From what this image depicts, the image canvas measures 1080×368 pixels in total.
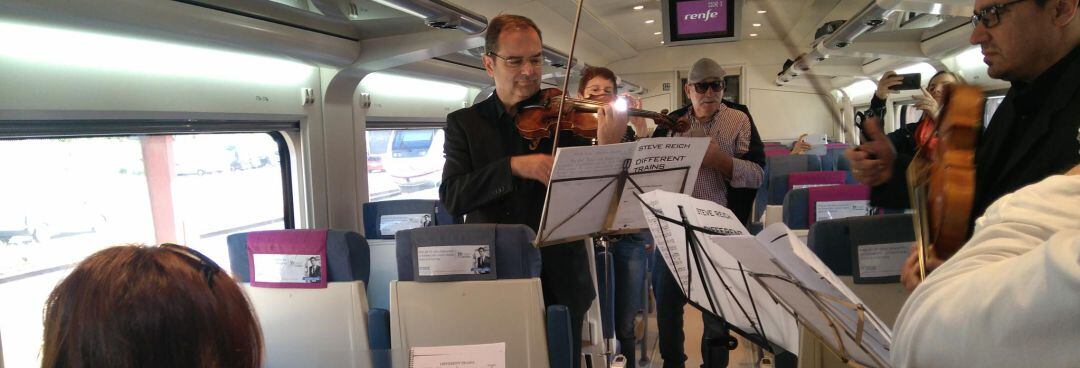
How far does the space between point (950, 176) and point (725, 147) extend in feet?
7.10

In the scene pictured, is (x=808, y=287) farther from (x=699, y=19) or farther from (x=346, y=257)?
(x=699, y=19)

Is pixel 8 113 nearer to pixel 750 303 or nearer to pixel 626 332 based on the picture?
pixel 750 303

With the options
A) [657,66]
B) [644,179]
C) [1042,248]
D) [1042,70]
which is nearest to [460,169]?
[644,179]

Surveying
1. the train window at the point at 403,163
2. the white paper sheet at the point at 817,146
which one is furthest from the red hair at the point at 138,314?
the white paper sheet at the point at 817,146

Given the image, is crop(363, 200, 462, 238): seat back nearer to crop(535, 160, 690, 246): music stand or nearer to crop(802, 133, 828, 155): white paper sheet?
crop(535, 160, 690, 246): music stand

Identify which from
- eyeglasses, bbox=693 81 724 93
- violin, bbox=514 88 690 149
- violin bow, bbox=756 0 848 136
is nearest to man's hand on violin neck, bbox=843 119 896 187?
violin, bbox=514 88 690 149

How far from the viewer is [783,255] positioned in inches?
36.0

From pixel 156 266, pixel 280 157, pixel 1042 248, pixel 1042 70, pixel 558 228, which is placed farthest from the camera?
pixel 280 157

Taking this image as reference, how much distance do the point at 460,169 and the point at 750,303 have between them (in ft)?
3.69

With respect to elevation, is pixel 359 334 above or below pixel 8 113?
below

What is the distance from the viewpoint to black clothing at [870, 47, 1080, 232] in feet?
3.94

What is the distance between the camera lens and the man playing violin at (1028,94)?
121cm

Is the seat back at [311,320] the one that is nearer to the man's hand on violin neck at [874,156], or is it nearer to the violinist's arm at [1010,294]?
the man's hand on violin neck at [874,156]

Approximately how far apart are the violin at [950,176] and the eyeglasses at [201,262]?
1.12 meters
